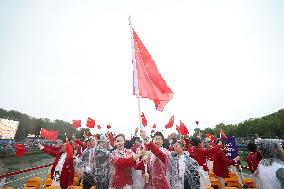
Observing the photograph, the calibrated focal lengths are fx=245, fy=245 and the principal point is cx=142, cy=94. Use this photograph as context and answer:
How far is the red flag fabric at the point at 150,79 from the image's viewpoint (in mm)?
5244

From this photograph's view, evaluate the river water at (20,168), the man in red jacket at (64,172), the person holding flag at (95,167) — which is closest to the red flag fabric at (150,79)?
the person holding flag at (95,167)

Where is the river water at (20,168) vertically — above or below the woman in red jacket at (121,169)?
above

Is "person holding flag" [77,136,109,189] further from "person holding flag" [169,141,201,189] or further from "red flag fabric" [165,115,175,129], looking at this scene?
"red flag fabric" [165,115,175,129]

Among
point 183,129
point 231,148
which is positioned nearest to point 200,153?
point 231,148

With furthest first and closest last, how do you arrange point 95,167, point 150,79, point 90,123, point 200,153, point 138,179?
point 90,123 → point 200,153 → point 150,79 → point 95,167 → point 138,179

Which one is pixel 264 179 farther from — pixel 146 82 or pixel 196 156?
pixel 196 156

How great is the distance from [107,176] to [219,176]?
16.3 ft

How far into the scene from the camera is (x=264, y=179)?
11.9 feet

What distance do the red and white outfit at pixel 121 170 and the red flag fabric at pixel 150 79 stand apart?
1.40 m

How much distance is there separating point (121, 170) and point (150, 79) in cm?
206

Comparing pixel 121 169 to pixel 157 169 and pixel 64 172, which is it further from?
pixel 64 172

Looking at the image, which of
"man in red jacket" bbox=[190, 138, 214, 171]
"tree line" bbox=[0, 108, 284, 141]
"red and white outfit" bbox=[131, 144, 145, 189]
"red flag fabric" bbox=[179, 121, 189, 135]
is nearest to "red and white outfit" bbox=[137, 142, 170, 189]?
"red and white outfit" bbox=[131, 144, 145, 189]

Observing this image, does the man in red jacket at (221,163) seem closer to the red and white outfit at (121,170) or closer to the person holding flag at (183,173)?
the person holding flag at (183,173)

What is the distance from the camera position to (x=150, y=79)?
5438 millimetres
